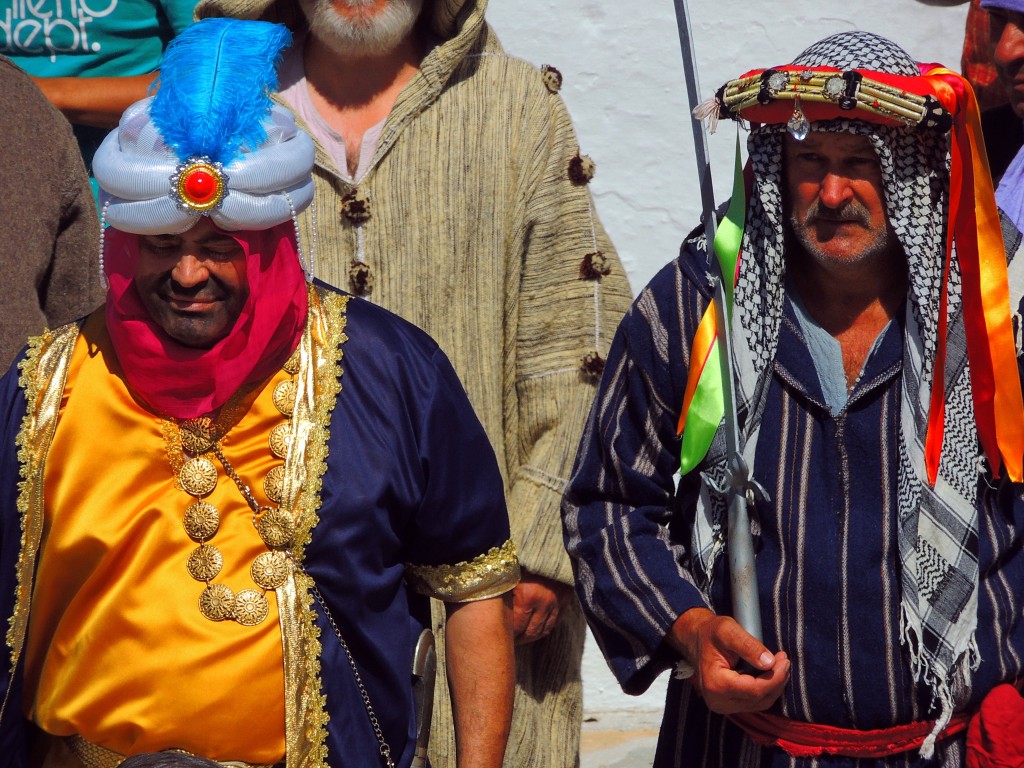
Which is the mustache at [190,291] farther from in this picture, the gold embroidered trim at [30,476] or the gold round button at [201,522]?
the gold round button at [201,522]

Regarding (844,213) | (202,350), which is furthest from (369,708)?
(844,213)

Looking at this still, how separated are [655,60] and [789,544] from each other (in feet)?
9.12

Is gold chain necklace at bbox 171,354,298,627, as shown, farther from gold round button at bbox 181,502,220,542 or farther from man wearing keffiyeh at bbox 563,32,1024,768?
man wearing keffiyeh at bbox 563,32,1024,768

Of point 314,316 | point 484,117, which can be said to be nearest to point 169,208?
point 314,316

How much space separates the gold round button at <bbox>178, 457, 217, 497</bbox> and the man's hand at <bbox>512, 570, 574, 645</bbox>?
115cm

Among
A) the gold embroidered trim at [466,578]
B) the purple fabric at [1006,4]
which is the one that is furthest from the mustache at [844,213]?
the purple fabric at [1006,4]

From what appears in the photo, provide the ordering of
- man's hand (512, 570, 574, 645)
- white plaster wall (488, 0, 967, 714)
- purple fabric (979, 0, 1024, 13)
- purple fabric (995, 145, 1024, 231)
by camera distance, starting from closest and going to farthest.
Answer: purple fabric (995, 145, 1024, 231) < man's hand (512, 570, 574, 645) < purple fabric (979, 0, 1024, 13) < white plaster wall (488, 0, 967, 714)

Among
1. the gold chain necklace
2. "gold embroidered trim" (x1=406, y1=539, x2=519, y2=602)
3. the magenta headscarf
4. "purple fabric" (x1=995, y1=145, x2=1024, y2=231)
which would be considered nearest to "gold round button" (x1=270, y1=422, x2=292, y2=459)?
the gold chain necklace

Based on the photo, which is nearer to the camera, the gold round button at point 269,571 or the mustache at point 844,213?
the gold round button at point 269,571

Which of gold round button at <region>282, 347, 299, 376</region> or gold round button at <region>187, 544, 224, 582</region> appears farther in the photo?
gold round button at <region>282, 347, 299, 376</region>

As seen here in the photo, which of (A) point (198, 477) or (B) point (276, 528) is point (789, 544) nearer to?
(B) point (276, 528)

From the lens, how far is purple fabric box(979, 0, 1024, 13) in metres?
A: 4.28

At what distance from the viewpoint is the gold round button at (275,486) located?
2936mm

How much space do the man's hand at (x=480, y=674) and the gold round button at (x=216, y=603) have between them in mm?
467
